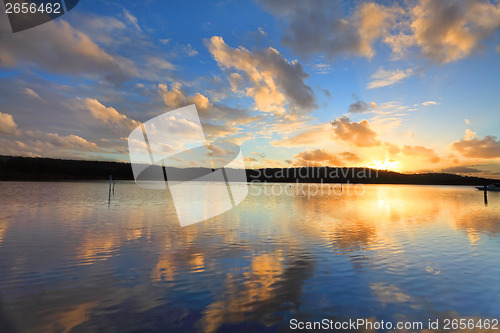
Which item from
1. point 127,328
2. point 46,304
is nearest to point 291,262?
point 127,328

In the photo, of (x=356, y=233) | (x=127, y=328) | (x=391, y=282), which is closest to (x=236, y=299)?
(x=127, y=328)

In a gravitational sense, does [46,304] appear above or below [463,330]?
above

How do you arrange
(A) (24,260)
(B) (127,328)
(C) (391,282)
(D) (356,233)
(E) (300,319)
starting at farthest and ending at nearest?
1. (D) (356,233)
2. (A) (24,260)
3. (C) (391,282)
4. (E) (300,319)
5. (B) (127,328)

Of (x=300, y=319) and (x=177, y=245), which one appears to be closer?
(x=300, y=319)

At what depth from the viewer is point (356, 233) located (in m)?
23.9

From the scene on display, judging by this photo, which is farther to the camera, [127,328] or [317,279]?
[317,279]

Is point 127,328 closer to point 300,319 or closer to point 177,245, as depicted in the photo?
point 300,319

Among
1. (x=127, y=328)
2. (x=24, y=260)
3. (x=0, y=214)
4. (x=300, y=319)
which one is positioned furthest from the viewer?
(x=0, y=214)

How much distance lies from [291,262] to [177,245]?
7928 mm

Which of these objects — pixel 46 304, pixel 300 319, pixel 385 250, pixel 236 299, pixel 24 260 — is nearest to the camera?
pixel 300 319

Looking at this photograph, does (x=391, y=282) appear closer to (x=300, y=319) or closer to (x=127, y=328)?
(x=300, y=319)

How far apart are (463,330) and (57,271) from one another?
50.9ft

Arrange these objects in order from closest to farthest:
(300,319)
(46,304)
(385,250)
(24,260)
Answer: (300,319)
(46,304)
(24,260)
(385,250)

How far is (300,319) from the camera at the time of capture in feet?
27.5
